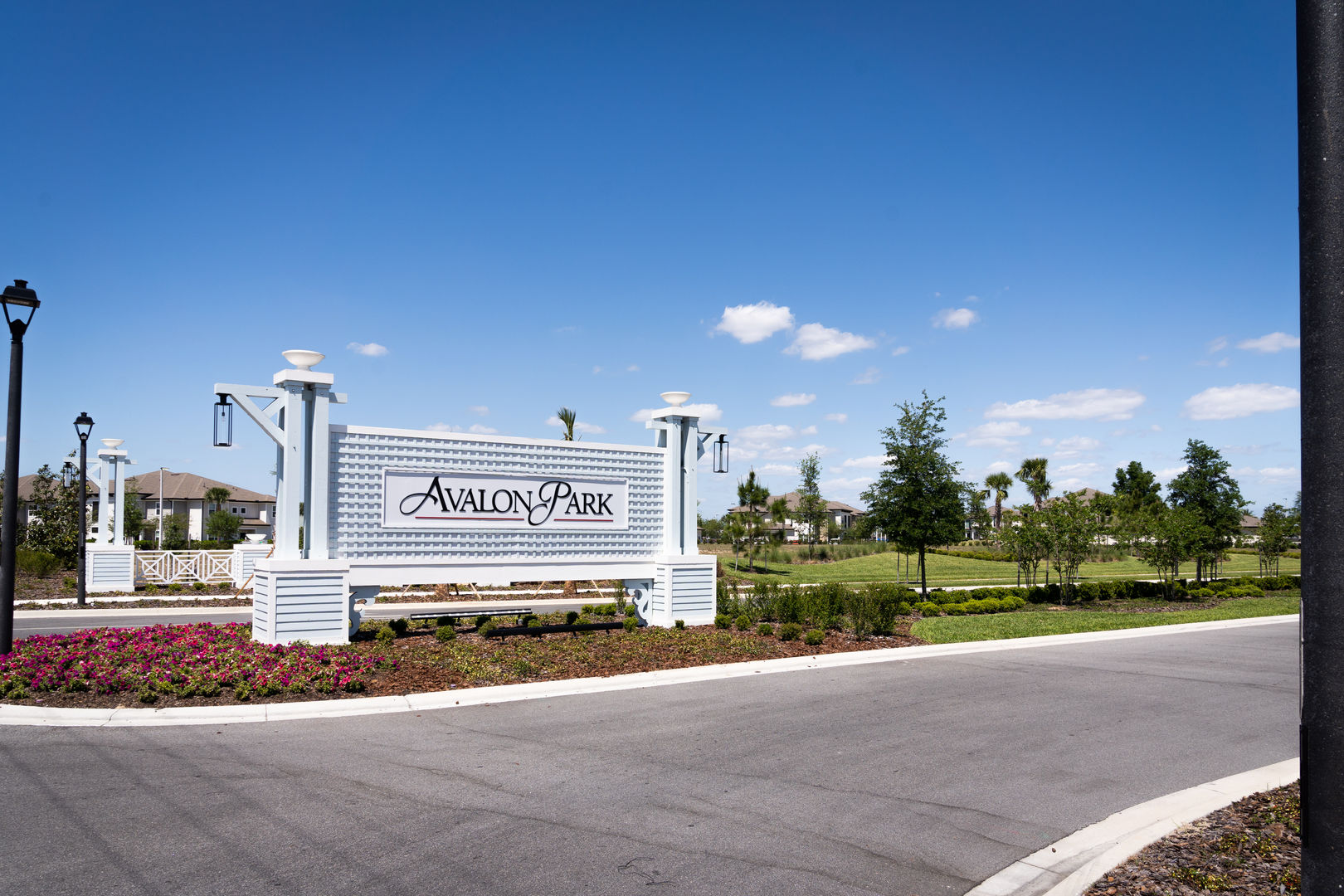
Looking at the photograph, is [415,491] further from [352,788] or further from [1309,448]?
[1309,448]

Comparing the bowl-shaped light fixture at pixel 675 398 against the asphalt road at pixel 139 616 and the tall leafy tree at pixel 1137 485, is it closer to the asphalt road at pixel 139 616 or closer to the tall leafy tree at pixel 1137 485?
the asphalt road at pixel 139 616

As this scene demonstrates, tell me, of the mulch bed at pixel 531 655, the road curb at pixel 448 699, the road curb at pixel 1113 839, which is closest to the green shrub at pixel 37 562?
the mulch bed at pixel 531 655

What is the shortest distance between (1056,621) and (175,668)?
16606 mm

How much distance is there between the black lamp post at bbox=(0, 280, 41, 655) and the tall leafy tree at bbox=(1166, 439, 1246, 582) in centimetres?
3350

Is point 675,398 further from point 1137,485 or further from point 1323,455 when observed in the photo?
point 1137,485

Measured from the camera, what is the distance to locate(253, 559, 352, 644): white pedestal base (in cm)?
1228

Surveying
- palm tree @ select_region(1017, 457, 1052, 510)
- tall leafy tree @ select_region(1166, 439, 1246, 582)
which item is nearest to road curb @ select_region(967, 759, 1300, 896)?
tall leafy tree @ select_region(1166, 439, 1246, 582)

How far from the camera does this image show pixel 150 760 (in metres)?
7.04

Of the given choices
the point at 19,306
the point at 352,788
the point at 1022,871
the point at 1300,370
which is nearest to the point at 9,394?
the point at 19,306

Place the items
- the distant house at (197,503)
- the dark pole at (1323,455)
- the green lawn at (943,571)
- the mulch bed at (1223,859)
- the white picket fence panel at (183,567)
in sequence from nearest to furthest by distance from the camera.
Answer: the dark pole at (1323,455), the mulch bed at (1223,859), the white picket fence panel at (183,567), the green lawn at (943,571), the distant house at (197,503)

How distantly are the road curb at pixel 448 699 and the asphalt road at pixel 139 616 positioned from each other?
6.23 metres

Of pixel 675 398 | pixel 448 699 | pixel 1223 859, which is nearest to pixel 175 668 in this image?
pixel 448 699

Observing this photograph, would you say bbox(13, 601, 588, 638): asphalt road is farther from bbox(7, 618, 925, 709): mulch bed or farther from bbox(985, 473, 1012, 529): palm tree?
bbox(985, 473, 1012, 529): palm tree

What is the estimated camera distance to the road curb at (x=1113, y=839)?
15.9ft
